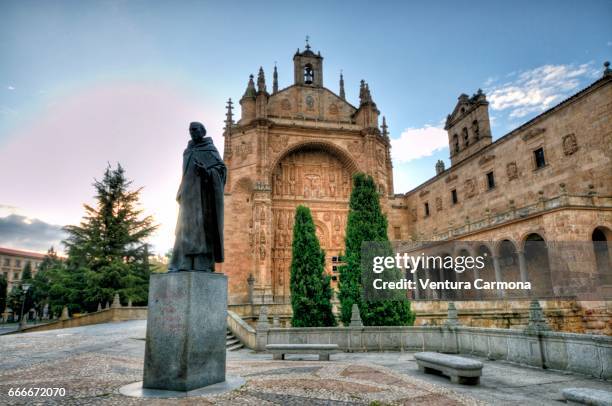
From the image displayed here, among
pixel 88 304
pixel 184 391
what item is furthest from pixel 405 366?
pixel 88 304

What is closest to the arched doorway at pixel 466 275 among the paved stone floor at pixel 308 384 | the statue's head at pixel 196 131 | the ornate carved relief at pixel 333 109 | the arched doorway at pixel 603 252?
the arched doorway at pixel 603 252

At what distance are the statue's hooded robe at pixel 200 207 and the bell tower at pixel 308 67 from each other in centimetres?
2771

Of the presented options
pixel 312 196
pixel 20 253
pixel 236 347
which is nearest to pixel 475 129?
pixel 312 196

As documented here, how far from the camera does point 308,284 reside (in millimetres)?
13969

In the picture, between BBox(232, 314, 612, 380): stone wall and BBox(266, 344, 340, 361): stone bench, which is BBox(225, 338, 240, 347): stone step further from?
BBox(266, 344, 340, 361): stone bench

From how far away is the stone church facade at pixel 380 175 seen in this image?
58.6 ft

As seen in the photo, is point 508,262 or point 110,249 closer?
point 508,262

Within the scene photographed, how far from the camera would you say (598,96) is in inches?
714

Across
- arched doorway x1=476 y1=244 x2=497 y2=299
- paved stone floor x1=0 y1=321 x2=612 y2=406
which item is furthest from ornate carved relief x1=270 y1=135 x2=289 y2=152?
paved stone floor x1=0 y1=321 x2=612 y2=406

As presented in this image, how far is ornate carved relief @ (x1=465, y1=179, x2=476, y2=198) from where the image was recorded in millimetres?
27191

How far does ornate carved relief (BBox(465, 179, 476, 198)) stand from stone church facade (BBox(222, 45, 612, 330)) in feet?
0.37

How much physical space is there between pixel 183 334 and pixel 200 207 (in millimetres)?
1649

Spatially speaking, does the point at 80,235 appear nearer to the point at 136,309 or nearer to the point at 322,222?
the point at 136,309

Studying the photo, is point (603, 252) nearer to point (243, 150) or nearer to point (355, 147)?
point (355, 147)
